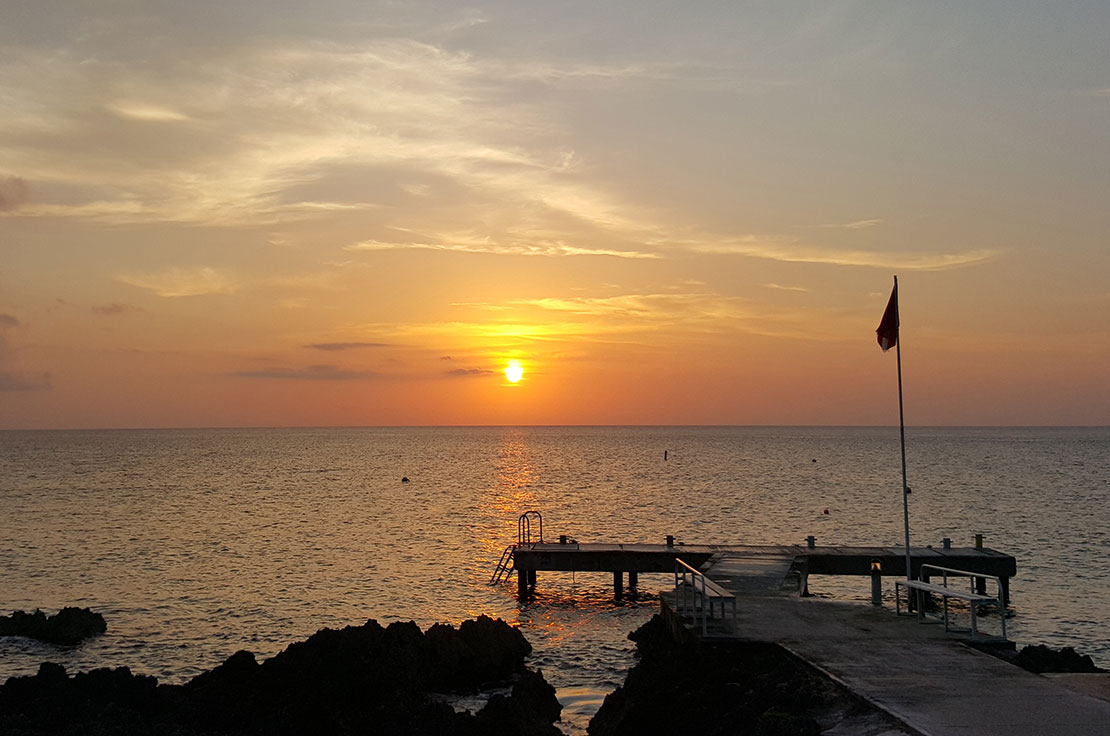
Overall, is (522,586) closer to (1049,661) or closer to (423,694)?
(423,694)

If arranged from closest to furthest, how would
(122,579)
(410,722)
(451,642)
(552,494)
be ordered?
(410,722)
(451,642)
(122,579)
(552,494)

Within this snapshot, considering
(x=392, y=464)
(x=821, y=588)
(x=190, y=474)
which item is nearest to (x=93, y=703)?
(x=821, y=588)

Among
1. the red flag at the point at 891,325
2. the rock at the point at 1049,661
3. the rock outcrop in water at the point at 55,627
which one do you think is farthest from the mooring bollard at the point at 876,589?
the rock outcrop in water at the point at 55,627

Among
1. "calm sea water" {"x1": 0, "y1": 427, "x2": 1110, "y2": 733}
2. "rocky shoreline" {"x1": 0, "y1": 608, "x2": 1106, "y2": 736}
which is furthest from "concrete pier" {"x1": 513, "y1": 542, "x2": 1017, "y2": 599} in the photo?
"rocky shoreline" {"x1": 0, "y1": 608, "x2": 1106, "y2": 736}

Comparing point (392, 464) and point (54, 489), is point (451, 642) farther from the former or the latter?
point (392, 464)

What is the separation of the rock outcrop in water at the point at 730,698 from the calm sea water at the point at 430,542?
2.62 metres

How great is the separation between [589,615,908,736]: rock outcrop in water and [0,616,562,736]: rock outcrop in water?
6.52ft

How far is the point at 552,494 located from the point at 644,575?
5118 cm

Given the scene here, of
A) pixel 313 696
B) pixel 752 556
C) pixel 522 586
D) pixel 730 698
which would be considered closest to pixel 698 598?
pixel 730 698

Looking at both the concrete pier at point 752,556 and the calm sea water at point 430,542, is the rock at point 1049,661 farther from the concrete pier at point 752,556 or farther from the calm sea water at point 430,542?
the concrete pier at point 752,556

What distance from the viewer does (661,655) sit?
2069cm

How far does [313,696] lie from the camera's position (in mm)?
20625

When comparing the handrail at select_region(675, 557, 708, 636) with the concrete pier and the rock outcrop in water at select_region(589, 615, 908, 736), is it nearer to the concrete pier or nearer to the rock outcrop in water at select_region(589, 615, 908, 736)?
the rock outcrop in water at select_region(589, 615, 908, 736)

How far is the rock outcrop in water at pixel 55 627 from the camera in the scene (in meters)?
29.5
